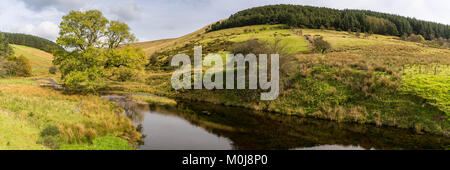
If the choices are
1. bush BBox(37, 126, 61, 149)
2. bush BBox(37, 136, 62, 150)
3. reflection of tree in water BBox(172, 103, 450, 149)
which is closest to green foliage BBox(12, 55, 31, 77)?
reflection of tree in water BBox(172, 103, 450, 149)

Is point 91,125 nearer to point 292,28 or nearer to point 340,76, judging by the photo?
point 340,76

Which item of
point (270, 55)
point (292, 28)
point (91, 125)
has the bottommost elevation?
point (91, 125)

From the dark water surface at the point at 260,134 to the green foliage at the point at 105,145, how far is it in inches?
54.8

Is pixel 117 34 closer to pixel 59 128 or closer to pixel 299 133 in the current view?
pixel 59 128

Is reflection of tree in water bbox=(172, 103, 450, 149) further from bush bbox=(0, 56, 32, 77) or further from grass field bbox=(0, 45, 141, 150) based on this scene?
bush bbox=(0, 56, 32, 77)

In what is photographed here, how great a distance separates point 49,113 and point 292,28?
110033mm

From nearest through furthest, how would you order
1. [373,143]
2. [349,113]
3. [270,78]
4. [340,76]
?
[373,143] → [349,113] → [340,76] → [270,78]

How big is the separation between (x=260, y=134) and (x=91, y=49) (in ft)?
80.4

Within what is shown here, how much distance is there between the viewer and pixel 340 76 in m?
30.8

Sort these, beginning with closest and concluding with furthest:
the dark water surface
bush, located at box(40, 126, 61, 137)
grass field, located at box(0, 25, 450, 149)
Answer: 1. bush, located at box(40, 126, 61, 137)
2. grass field, located at box(0, 25, 450, 149)
3. the dark water surface

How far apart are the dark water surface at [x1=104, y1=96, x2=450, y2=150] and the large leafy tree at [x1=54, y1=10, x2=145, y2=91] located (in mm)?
8745

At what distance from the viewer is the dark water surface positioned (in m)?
16.1

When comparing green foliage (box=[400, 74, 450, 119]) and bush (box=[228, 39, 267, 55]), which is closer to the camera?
green foliage (box=[400, 74, 450, 119])
